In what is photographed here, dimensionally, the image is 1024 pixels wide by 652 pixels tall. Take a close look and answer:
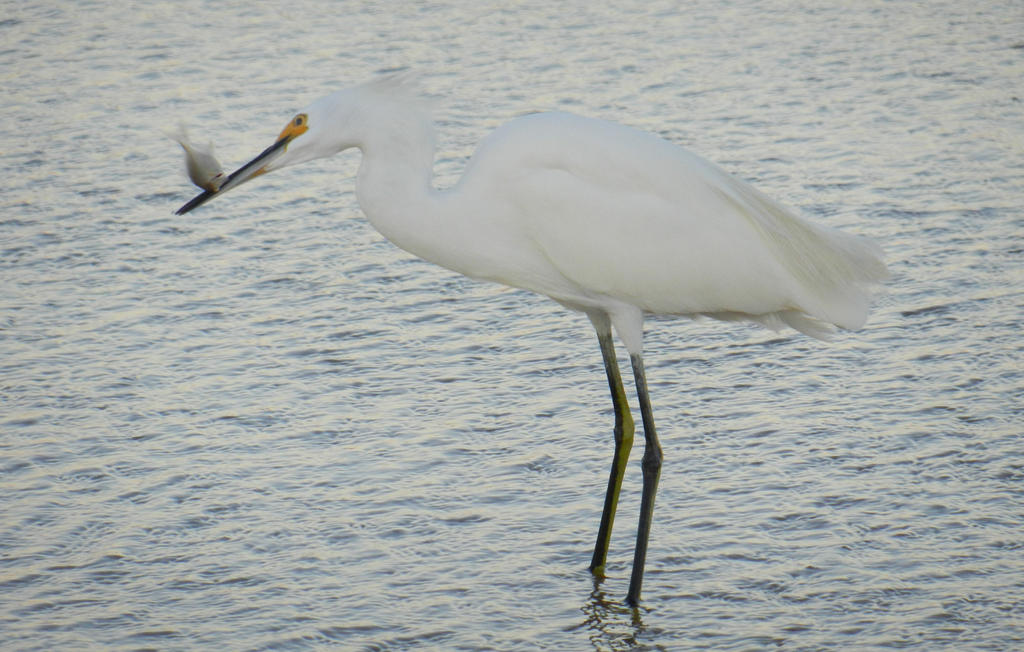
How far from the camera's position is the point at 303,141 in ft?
12.7

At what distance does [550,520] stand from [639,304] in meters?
0.72

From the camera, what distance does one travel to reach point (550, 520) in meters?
4.34

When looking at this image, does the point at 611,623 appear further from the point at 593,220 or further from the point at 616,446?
the point at 593,220

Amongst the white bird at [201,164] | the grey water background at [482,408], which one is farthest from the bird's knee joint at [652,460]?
the white bird at [201,164]

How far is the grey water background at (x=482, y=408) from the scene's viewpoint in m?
3.89

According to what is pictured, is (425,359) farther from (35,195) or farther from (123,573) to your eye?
(35,195)

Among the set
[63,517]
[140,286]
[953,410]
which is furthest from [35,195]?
[953,410]

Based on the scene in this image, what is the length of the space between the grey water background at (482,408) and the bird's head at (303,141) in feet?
3.64

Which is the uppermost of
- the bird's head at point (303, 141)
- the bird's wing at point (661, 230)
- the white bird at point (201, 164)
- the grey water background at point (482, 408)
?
the bird's head at point (303, 141)

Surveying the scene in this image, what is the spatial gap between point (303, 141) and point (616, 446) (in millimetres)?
1265

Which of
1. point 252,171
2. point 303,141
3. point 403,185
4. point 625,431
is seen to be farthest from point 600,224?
point 252,171

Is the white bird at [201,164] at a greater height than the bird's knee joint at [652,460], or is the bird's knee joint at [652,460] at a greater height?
the white bird at [201,164]

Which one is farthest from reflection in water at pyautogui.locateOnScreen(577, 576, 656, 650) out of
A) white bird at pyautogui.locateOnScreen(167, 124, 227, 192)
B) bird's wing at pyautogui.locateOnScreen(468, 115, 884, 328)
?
white bird at pyautogui.locateOnScreen(167, 124, 227, 192)

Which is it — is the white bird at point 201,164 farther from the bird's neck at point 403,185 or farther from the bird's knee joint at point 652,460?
the bird's knee joint at point 652,460
